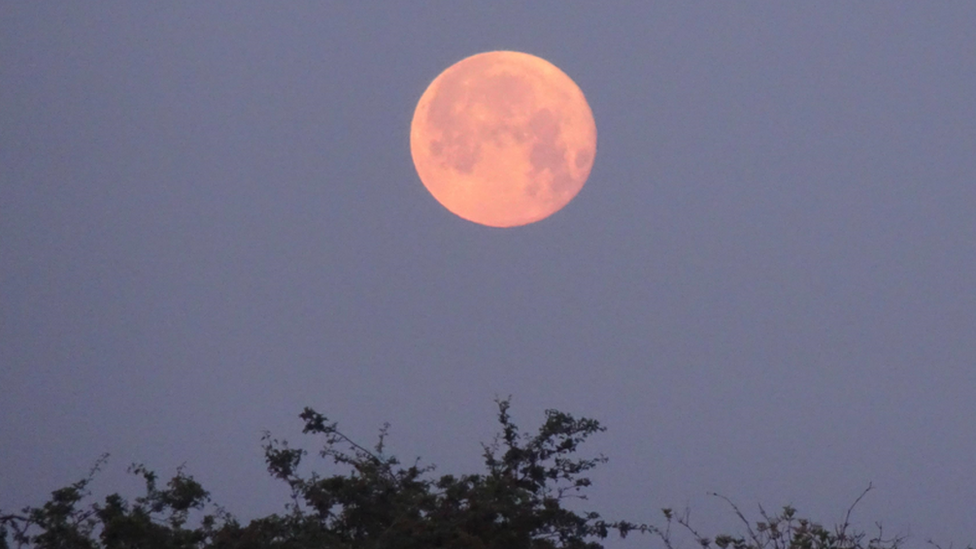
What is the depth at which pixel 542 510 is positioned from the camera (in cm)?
1319

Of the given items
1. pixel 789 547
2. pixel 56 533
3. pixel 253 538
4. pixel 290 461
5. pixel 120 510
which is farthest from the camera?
pixel 120 510

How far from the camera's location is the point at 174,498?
14.9 m

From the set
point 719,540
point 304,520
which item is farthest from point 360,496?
point 719,540

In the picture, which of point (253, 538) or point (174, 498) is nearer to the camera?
point (253, 538)

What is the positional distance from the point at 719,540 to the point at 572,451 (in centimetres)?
252

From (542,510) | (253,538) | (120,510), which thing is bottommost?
(253,538)

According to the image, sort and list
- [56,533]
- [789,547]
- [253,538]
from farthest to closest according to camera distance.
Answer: [56,533], [789,547], [253,538]

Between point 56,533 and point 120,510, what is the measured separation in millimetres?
1309

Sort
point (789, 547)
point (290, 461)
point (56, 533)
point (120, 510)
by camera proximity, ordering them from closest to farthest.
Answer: point (789, 547) → point (290, 461) → point (56, 533) → point (120, 510)

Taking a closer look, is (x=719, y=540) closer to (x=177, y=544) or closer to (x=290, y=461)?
(x=290, y=461)

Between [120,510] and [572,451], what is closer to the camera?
[572,451]

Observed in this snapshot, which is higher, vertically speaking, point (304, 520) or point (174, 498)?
point (174, 498)

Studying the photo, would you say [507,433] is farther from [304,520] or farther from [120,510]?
[120,510]

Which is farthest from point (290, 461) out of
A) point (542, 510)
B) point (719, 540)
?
point (719, 540)
